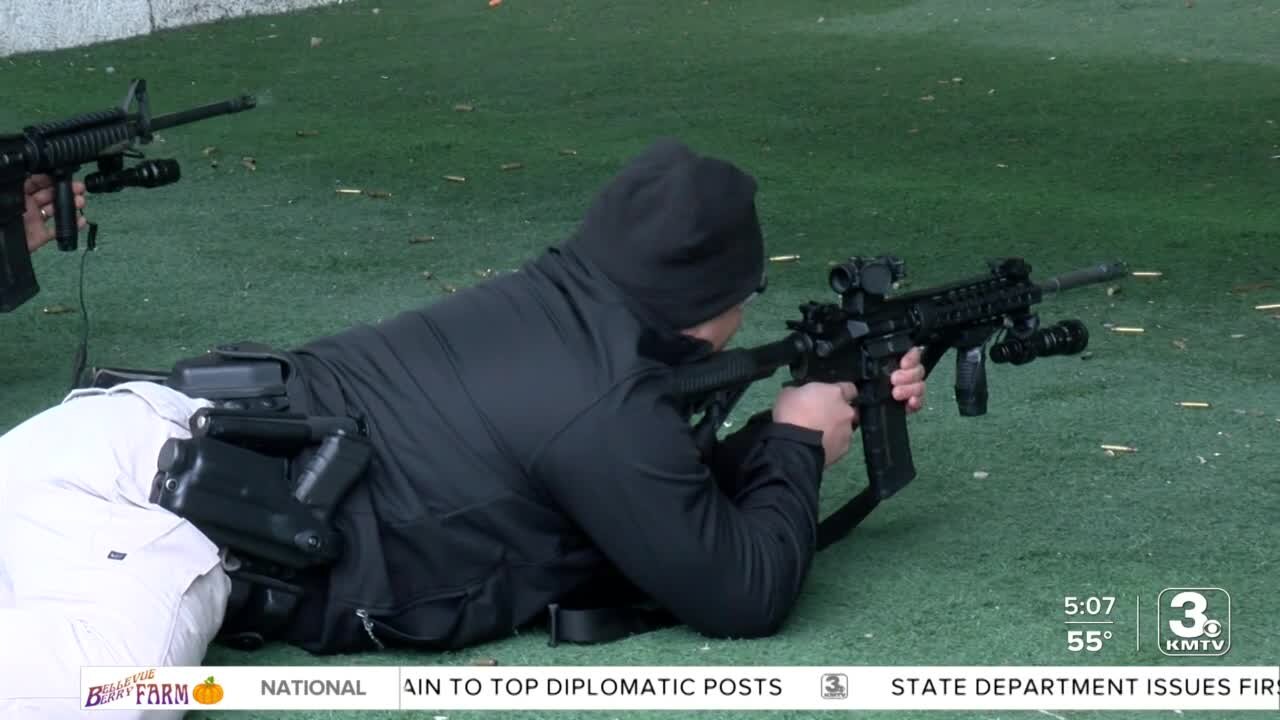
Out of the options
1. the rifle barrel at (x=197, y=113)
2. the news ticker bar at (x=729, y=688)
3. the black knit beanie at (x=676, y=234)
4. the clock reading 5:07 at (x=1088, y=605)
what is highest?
the black knit beanie at (x=676, y=234)

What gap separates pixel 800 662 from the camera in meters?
2.67

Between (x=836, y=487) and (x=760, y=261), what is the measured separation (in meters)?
1.04

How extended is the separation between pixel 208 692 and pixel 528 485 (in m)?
0.57

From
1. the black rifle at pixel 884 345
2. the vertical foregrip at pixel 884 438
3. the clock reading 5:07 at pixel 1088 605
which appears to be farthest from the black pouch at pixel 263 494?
the clock reading 5:07 at pixel 1088 605

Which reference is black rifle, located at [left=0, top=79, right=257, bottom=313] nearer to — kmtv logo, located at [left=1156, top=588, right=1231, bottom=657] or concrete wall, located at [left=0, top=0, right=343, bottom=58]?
kmtv logo, located at [left=1156, top=588, right=1231, bottom=657]

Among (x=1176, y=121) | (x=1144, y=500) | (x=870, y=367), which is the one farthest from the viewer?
(x=1176, y=121)

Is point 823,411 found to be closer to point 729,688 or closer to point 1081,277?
point 729,688

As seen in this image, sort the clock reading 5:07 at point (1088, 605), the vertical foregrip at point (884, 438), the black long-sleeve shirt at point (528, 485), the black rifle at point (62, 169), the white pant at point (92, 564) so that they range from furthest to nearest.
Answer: the black rifle at point (62, 169)
the vertical foregrip at point (884, 438)
the clock reading 5:07 at point (1088, 605)
the black long-sleeve shirt at point (528, 485)
the white pant at point (92, 564)

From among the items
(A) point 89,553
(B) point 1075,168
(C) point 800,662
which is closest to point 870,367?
(C) point 800,662

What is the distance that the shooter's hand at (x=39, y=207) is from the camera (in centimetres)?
420

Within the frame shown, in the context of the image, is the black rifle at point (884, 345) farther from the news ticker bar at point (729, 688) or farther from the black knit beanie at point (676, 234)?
the news ticker bar at point (729, 688)

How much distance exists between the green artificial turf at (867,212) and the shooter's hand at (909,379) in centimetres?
31

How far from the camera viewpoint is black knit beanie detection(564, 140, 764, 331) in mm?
2604

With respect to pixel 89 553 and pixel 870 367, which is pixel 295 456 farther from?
pixel 870 367
